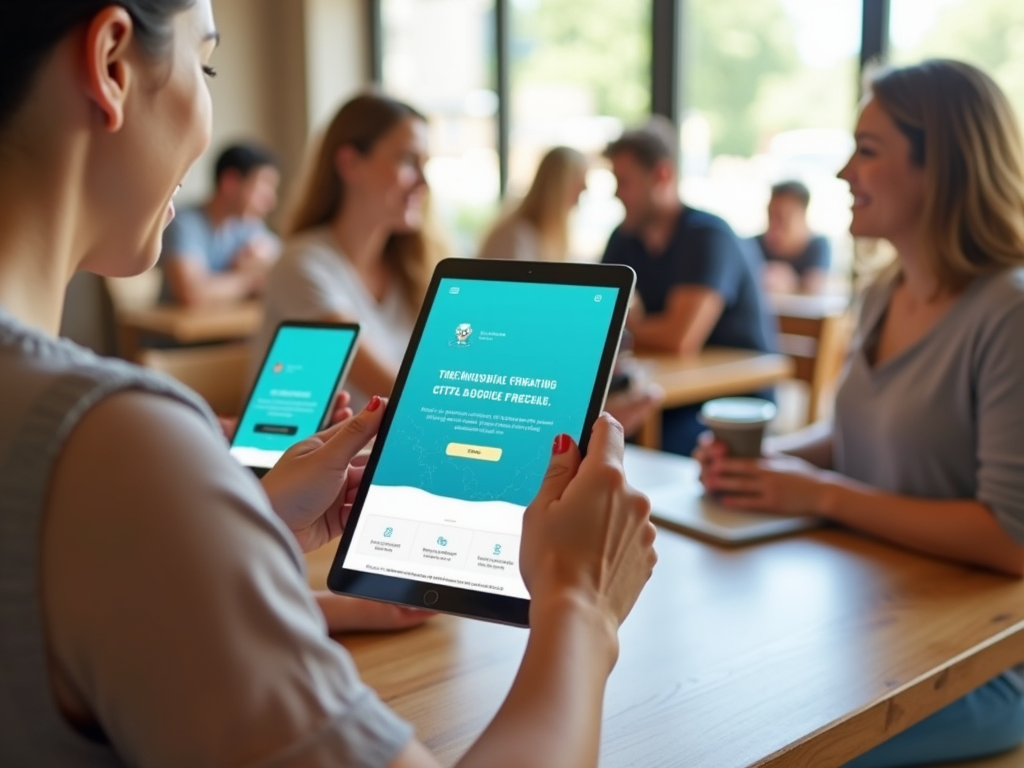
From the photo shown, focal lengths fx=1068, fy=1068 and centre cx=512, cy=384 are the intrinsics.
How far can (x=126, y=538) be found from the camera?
0.55m

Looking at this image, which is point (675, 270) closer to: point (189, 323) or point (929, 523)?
point (189, 323)

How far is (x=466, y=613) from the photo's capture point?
0.91 m

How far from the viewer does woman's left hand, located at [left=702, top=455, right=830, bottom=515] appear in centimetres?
153

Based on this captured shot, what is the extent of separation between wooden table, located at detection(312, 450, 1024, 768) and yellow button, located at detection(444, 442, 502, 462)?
0.23 metres

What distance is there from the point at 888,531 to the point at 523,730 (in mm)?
932

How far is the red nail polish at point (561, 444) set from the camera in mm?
848

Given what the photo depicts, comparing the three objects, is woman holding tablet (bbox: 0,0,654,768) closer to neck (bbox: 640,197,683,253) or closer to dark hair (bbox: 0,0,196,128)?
dark hair (bbox: 0,0,196,128)

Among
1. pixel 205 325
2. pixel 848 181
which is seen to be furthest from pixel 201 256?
pixel 848 181

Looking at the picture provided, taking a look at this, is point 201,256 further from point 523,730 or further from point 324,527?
point 523,730

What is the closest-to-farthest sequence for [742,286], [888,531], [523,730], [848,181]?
1. [523,730]
2. [888,531]
3. [848,181]
4. [742,286]

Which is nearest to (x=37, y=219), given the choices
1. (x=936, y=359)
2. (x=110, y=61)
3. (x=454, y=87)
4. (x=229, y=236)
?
(x=110, y=61)

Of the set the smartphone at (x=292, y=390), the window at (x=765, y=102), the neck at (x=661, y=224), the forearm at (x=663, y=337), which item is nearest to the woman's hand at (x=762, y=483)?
the smartphone at (x=292, y=390)

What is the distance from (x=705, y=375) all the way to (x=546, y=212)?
1.02 metres

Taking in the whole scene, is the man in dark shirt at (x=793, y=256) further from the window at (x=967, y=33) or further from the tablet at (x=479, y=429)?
the tablet at (x=479, y=429)
